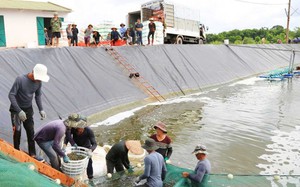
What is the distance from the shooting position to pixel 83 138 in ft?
18.7

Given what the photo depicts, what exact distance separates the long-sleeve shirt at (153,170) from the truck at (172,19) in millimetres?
19009

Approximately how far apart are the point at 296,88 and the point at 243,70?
7110mm

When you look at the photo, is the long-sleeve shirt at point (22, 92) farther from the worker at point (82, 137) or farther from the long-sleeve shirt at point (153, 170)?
the long-sleeve shirt at point (153, 170)

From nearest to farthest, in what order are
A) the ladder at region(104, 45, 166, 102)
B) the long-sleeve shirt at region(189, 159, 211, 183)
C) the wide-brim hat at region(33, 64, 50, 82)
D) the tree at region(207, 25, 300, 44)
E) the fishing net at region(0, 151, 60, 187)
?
the fishing net at region(0, 151, 60, 187)
the long-sleeve shirt at region(189, 159, 211, 183)
the wide-brim hat at region(33, 64, 50, 82)
the ladder at region(104, 45, 166, 102)
the tree at region(207, 25, 300, 44)

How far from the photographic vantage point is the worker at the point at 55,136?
5.16m

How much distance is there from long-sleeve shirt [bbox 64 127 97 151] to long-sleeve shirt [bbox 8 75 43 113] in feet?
3.44

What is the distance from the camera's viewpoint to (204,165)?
202 inches

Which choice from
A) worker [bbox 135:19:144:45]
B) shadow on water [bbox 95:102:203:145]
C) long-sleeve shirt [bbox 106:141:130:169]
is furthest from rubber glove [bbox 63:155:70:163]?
worker [bbox 135:19:144:45]

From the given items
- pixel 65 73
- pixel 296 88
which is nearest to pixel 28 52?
pixel 65 73

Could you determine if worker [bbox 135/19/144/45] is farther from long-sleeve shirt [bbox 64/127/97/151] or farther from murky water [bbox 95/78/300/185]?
long-sleeve shirt [bbox 64/127/97/151]

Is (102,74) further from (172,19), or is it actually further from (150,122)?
(172,19)

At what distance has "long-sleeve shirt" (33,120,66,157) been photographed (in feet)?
16.9

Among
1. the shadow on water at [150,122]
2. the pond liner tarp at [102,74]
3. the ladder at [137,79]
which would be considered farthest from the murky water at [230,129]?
the pond liner tarp at [102,74]

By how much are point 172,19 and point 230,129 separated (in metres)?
16.9
